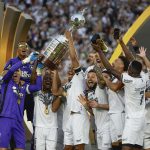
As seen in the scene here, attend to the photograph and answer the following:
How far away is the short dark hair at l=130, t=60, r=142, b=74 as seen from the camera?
36.3 feet

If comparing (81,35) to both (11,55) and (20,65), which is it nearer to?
(11,55)

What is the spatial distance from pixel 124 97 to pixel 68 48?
50.0 inches

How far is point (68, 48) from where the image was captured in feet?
39.9

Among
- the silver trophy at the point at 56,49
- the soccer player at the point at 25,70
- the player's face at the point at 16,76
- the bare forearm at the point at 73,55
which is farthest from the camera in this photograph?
the soccer player at the point at 25,70

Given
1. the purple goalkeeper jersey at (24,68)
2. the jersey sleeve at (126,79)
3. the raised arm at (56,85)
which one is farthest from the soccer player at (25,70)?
the jersey sleeve at (126,79)

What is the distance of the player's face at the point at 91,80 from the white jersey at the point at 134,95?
91cm

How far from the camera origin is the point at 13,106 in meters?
12.2

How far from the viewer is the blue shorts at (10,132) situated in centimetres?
1200

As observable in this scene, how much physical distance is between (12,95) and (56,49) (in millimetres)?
1026

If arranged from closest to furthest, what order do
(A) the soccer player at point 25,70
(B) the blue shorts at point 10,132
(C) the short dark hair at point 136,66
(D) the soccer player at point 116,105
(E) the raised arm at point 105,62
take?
(C) the short dark hair at point 136,66 < (E) the raised arm at point 105,62 < (D) the soccer player at point 116,105 < (B) the blue shorts at point 10,132 < (A) the soccer player at point 25,70

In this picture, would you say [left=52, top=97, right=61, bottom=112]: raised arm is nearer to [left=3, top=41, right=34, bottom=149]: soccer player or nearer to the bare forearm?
[left=3, top=41, right=34, bottom=149]: soccer player

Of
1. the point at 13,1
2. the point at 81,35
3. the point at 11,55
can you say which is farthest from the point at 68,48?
the point at 13,1

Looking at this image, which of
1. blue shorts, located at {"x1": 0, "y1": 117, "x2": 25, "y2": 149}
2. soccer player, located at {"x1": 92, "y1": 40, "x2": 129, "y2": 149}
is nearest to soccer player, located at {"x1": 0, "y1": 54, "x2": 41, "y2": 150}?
blue shorts, located at {"x1": 0, "y1": 117, "x2": 25, "y2": 149}

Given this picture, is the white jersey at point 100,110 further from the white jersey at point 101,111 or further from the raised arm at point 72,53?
the raised arm at point 72,53
